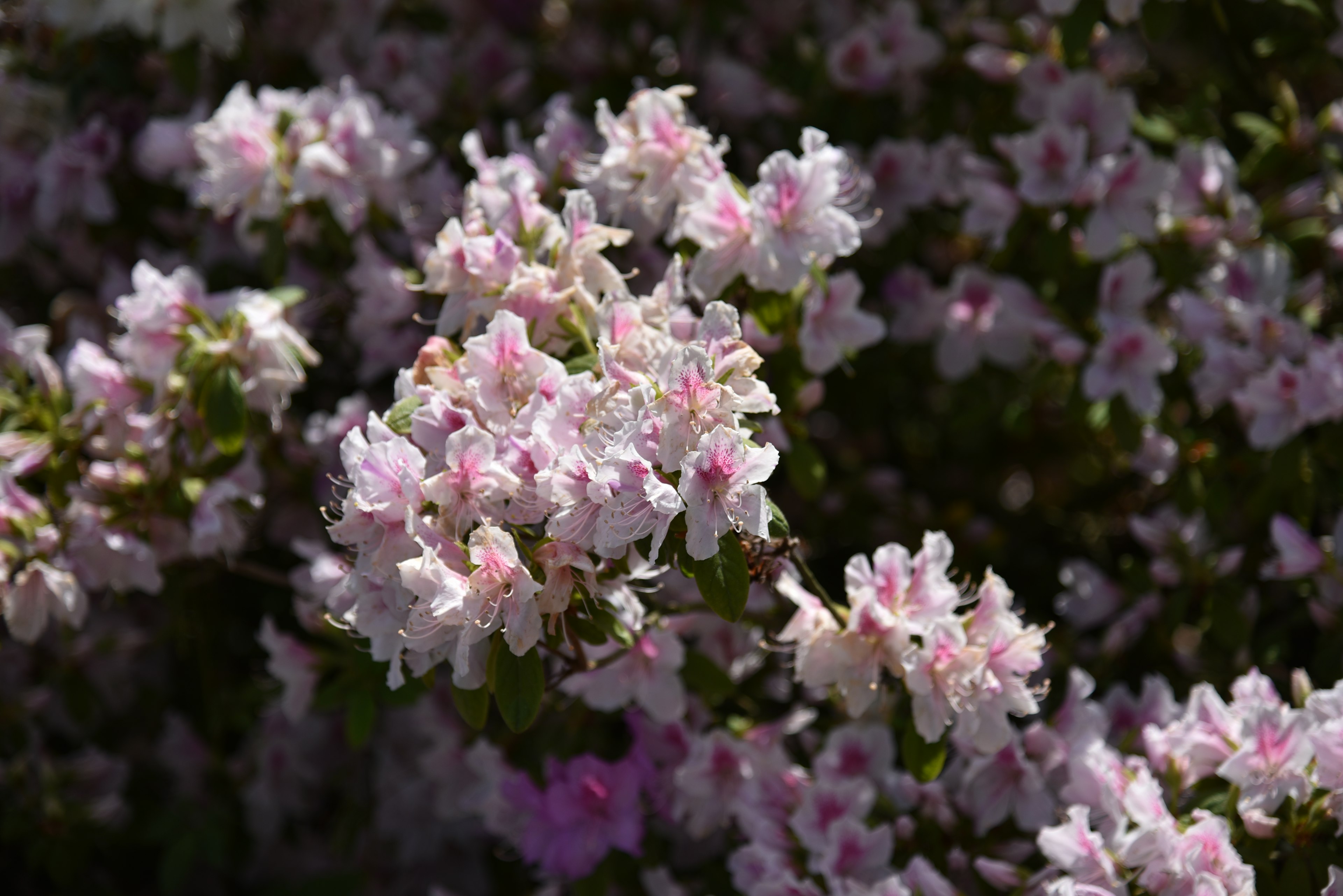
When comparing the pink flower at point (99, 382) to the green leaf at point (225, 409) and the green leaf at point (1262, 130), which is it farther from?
the green leaf at point (1262, 130)

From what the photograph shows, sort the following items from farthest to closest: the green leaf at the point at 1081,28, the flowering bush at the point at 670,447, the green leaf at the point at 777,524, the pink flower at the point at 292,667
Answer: the green leaf at the point at 1081,28
the pink flower at the point at 292,667
the flowering bush at the point at 670,447
the green leaf at the point at 777,524

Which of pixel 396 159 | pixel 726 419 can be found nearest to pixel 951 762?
pixel 726 419

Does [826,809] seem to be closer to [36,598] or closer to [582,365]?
[582,365]

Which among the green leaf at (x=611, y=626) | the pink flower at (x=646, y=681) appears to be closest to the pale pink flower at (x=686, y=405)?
the green leaf at (x=611, y=626)

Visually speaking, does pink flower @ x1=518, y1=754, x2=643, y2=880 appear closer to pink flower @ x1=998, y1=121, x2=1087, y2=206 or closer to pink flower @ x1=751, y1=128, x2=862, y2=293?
pink flower @ x1=751, y1=128, x2=862, y2=293

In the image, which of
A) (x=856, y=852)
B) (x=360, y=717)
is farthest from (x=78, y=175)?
(x=856, y=852)

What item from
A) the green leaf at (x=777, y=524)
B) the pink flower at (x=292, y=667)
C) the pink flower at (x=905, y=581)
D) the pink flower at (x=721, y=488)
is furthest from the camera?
the pink flower at (x=292, y=667)
